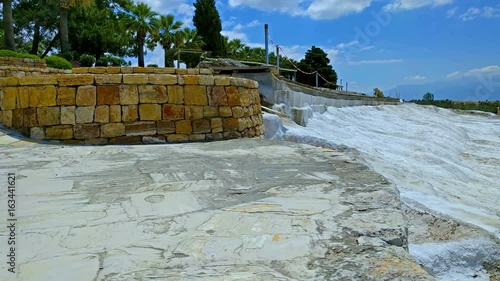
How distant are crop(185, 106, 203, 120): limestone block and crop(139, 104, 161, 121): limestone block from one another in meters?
0.35

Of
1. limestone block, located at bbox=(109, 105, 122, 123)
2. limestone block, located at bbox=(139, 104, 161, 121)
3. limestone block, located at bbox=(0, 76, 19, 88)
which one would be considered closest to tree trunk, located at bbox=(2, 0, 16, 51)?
limestone block, located at bbox=(0, 76, 19, 88)

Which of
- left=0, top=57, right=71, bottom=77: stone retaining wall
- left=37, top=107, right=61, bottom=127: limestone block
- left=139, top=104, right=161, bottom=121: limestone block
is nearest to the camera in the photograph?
left=37, top=107, right=61, bottom=127: limestone block

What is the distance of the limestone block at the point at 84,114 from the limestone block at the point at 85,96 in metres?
0.05

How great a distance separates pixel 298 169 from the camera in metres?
3.12

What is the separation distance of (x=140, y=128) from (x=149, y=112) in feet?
0.73

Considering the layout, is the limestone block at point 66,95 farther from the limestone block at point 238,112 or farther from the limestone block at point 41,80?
the limestone block at point 238,112

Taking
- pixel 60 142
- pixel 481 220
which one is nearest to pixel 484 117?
pixel 481 220

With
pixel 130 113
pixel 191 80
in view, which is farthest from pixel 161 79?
pixel 130 113

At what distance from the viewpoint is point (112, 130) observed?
191 inches

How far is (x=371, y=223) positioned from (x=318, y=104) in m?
9.73

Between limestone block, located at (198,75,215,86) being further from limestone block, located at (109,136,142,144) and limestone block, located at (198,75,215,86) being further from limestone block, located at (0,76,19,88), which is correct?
limestone block, located at (0,76,19,88)

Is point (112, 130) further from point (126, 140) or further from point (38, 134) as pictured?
point (38, 134)

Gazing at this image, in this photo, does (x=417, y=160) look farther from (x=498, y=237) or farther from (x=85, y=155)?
(x=85, y=155)

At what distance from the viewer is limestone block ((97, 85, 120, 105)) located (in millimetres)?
4828
